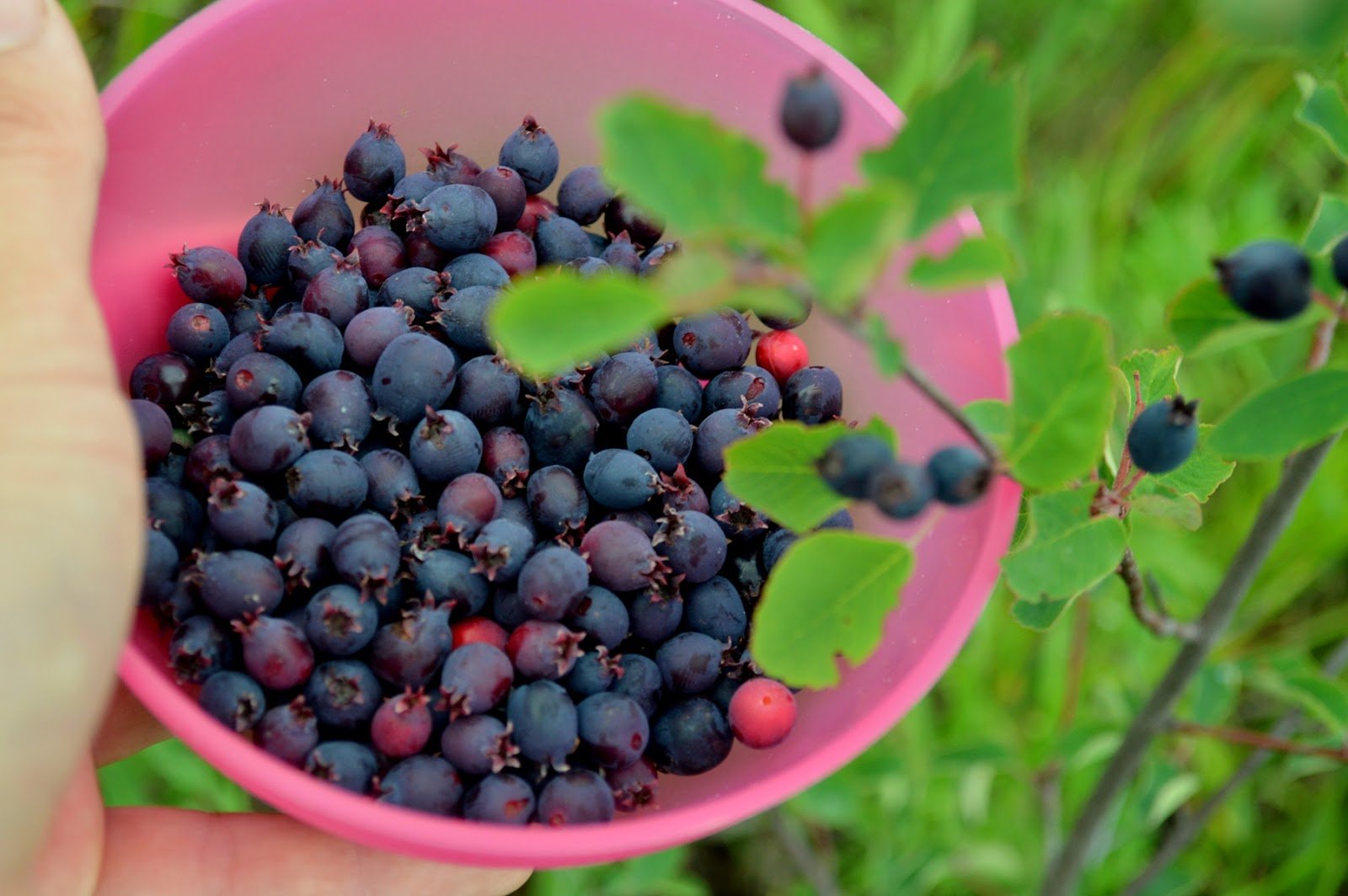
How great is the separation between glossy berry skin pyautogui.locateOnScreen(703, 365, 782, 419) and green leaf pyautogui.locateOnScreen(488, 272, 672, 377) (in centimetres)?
49

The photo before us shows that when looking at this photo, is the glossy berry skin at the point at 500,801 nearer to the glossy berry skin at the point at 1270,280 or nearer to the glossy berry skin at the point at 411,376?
the glossy berry skin at the point at 411,376

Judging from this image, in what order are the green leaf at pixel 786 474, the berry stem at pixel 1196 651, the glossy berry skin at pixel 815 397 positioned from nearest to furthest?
the green leaf at pixel 786 474 < the berry stem at pixel 1196 651 < the glossy berry skin at pixel 815 397

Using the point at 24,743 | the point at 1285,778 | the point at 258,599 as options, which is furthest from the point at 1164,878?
the point at 24,743

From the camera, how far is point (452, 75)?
1040 millimetres

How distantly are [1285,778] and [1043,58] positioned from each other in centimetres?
114

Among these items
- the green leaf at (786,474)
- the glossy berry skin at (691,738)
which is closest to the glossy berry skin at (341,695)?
the glossy berry skin at (691,738)

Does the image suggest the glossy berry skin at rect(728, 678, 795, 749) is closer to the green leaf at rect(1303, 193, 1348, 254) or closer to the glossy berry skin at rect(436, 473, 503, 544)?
the glossy berry skin at rect(436, 473, 503, 544)

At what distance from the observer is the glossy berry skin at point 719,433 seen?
0.89 metres

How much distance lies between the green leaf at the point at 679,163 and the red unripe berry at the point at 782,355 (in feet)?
1.78

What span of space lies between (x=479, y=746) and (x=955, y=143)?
0.50 metres

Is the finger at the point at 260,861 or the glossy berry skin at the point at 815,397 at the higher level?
the glossy berry skin at the point at 815,397

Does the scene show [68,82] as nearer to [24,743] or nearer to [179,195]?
[179,195]

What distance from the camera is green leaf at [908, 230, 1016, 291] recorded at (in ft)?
1.51

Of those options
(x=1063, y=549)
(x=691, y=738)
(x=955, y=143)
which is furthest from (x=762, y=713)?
(x=955, y=143)
